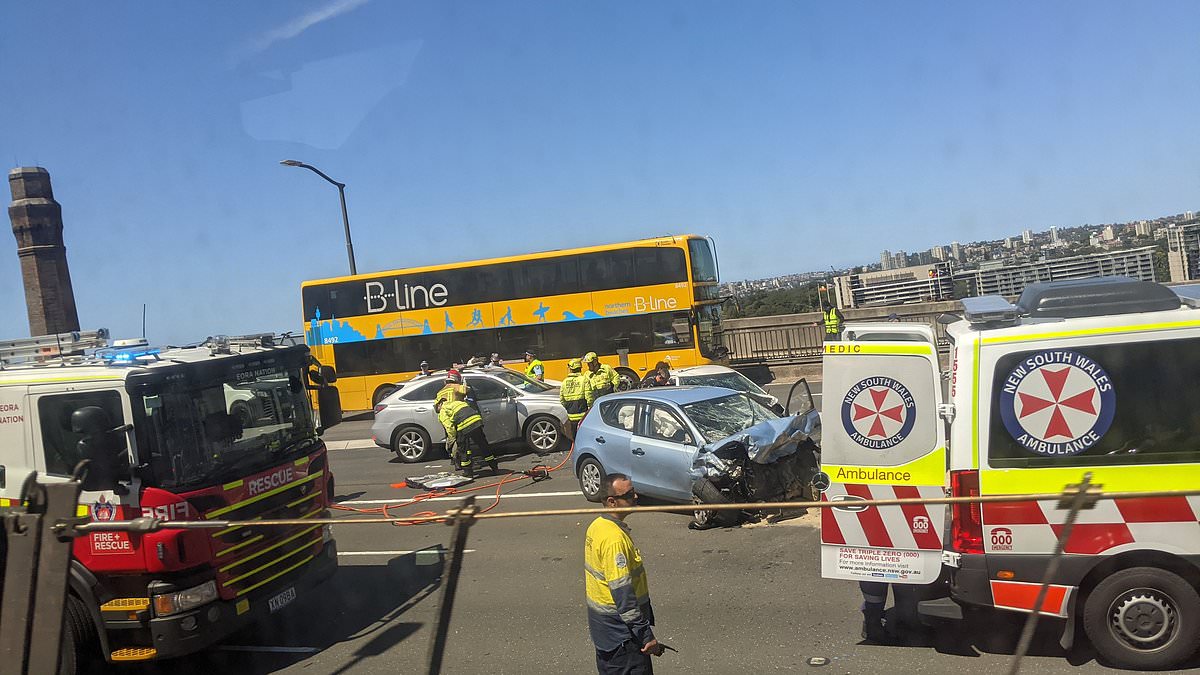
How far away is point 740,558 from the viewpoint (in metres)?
8.09

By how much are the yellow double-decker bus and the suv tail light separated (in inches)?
668

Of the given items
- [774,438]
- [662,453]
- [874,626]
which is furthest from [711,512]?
[874,626]

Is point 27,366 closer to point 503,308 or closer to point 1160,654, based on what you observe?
point 1160,654

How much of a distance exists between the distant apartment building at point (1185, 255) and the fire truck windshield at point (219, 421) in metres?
14.2

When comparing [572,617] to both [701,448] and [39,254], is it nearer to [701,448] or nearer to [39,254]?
[701,448]

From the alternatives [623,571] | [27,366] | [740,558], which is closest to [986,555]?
[623,571]

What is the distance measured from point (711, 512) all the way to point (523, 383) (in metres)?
7.72

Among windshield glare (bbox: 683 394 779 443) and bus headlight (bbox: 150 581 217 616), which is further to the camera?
windshield glare (bbox: 683 394 779 443)

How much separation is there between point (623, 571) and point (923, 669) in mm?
2290

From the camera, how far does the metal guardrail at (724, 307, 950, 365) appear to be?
86.0 feet

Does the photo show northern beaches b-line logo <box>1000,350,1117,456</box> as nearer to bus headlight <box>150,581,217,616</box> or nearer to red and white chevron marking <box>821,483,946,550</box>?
red and white chevron marking <box>821,483,946,550</box>

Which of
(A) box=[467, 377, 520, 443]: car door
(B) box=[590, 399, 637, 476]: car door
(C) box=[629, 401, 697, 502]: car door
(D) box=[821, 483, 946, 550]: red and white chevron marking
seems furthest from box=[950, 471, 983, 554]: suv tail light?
(A) box=[467, 377, 520, 443]: car door

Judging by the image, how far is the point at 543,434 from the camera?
15.6 metres

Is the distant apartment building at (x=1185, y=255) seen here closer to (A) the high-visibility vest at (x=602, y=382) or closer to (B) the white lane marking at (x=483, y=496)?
(A) the high-visibility vest at (x=602, y=382)
